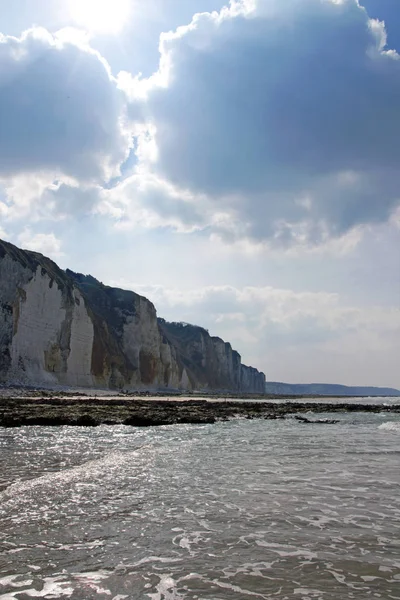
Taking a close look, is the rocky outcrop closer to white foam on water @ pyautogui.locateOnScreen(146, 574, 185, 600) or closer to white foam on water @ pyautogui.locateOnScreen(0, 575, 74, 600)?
white foam on water @ pyautogui.locateOnScreen(146, 574, 185, 600)

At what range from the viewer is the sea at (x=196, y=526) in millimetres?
4594

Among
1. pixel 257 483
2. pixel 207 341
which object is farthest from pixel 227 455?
pixel 207 341

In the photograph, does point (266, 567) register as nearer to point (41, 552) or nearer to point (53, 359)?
point (41, 552)

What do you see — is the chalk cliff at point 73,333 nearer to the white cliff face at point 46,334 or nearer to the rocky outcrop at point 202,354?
the white cliff face at point 46,334

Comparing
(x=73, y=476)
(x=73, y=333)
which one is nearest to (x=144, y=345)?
(x=73, y=333)

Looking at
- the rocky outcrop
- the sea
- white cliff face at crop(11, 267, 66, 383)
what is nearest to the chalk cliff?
white cliff face at crop(11, 267, 66, 383)

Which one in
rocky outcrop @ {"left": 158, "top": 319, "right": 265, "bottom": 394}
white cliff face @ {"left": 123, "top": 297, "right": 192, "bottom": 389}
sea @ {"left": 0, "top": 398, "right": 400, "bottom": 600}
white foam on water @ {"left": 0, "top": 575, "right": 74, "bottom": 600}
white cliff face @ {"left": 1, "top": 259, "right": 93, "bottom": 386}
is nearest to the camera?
white foam on water @ {"left": 0, "top": 575, "right": 74, "bottom": 600}

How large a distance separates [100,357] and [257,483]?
75707 millimetres

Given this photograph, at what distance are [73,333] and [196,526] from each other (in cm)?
7072

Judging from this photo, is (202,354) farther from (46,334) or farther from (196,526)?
(196,526)

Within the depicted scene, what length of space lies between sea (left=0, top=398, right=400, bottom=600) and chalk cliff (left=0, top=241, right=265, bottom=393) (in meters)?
50.6

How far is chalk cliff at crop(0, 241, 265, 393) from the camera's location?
198 feet

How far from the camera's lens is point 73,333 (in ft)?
244

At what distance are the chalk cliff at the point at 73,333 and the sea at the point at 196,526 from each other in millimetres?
50629
